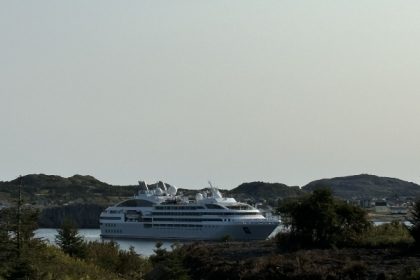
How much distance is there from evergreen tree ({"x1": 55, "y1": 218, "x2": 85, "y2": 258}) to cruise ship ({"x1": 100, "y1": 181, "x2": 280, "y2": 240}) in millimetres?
63670

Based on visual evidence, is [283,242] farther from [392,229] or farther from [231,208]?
[231,208]

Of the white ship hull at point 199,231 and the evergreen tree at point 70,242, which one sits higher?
the white ship hull at point 199,231

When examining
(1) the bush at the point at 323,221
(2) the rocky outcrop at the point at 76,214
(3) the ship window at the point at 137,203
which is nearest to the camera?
(1) the bush at the point at 323,221

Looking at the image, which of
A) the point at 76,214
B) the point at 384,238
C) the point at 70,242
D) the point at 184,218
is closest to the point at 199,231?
the point at 184,218

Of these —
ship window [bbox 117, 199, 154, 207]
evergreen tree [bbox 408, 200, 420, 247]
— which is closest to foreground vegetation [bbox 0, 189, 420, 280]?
evergreen tree [bbox 408, 200, 420, 247]

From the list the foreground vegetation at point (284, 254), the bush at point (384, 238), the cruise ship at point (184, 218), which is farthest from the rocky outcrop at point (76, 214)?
the bush at point (384, 238)

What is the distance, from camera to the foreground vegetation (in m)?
21.3

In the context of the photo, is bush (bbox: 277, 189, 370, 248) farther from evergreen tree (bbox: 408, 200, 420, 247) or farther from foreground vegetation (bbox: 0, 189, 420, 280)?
evergreen tree (bbox: 408, 200, 420, 247)

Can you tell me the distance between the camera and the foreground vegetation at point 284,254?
21.3 meters

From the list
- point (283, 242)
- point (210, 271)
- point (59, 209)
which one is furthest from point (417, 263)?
point (59, 209)

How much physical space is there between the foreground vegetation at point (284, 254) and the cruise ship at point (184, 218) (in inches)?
2741

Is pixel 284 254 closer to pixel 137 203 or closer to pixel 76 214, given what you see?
pixel 137 203

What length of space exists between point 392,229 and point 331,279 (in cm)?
1381

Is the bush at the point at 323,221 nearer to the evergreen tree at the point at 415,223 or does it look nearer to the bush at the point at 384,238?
the bush at the point at 384,238
